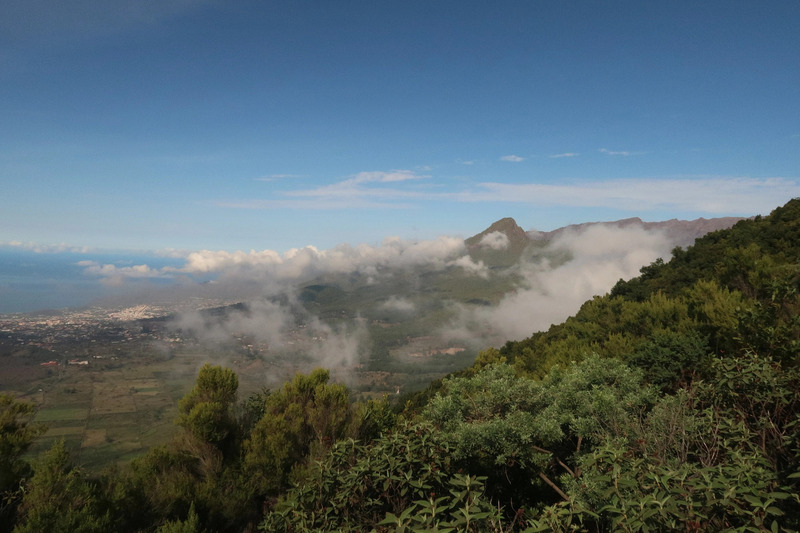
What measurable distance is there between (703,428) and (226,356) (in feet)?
625

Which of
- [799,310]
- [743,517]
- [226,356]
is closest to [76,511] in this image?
[743,517]

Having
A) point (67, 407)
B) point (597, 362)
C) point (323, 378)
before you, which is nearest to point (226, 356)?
point (67, 407)

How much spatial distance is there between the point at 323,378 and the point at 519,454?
513 inches

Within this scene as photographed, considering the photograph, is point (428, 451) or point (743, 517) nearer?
point (743, 517)

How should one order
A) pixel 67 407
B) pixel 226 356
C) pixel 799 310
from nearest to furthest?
pixel 799 310, pixel 67 407, pixel 226 356

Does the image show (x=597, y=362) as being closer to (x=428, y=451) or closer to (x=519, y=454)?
(x=519, y=454)

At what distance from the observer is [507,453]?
9.31m

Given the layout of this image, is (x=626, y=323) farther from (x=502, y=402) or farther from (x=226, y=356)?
(x=226, y=356)

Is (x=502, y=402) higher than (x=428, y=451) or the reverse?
the reverse

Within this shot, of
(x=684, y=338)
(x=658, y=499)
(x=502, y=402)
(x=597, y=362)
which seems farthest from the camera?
(x=684, y=338)

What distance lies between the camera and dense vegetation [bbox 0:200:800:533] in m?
4.18

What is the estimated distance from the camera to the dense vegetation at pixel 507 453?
4.18 meters

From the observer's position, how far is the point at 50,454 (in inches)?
420

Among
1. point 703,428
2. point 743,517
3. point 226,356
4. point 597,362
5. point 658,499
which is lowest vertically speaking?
point 226,356
